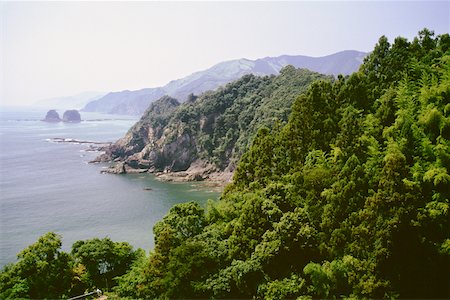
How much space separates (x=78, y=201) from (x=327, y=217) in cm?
4174

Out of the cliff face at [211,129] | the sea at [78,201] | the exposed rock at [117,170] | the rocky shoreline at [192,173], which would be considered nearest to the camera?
the sea at [78,201]

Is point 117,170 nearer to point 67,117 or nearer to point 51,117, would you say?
point 67,117

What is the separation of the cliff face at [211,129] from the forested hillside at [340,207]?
1418 inches

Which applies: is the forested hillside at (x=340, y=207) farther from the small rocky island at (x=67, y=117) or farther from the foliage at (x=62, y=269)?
the small rocky island at (x=67, y=117)

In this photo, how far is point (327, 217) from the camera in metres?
13.8

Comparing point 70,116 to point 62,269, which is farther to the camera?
point 70,116

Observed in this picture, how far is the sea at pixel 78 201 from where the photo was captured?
37469mm

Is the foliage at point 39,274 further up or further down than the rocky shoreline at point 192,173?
further up

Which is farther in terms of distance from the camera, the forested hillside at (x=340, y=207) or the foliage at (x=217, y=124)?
the foliage at (x=217, y=124)

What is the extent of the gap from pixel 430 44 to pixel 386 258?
11.6m

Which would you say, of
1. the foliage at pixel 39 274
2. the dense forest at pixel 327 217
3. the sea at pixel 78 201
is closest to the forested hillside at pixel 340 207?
the dense forest at pixel 327 217

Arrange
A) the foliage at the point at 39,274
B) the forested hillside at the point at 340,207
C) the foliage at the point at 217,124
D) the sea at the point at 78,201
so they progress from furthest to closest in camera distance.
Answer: the foliage at the point at 217,124, the sea at the point at 78,201, the foliage at the point at 39,274, the forested hillside at the point at 340,207

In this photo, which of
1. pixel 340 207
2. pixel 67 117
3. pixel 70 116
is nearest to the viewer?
pixel 340 207

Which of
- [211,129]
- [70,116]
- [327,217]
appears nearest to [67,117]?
[70,116]
